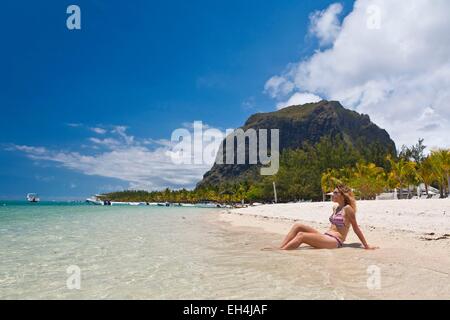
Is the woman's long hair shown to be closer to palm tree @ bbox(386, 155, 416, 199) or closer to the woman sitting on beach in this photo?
the woman sitting on beach

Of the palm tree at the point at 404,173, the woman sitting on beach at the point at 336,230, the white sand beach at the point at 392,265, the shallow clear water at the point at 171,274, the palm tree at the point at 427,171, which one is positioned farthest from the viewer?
the palm tree at the point at 404,173

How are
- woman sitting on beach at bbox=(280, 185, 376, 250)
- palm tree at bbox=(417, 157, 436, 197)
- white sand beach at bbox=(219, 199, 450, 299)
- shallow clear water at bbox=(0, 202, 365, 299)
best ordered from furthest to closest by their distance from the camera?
palm tree at bbox=(417, 157, 436, 197) < woman sitting on beach at bbox=(280, 185, 376, 250) < shallow clear water at bbox=(0, 202, 365, 299) < white sand beach at bbox=(219, 199, 450, 299)

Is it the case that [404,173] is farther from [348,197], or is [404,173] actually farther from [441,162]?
[348,197]

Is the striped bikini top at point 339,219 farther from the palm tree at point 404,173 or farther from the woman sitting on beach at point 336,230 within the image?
the palm tree at point 404,173

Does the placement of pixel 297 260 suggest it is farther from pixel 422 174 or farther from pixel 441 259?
pixel 422 174

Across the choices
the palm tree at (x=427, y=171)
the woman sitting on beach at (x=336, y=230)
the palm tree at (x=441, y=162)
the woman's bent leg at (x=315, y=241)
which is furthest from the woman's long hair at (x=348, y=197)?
the palm tree at (x=427, y=171)

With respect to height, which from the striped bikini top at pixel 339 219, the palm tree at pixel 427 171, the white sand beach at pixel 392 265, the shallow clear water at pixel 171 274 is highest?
the palm tree at pixel 427 171

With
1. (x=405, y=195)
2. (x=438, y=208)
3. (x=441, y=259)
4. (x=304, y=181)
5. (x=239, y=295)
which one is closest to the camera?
(x=239, y=295)

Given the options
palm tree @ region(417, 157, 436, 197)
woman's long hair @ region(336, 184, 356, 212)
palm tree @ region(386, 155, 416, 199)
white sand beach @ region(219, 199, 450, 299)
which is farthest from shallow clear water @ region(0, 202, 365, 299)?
palm tree @ region(386, 155, 416, 199)

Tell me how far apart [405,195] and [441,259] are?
7784 centimetres

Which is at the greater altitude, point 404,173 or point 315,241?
point 404,173

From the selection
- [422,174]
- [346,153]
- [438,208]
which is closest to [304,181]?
[346,153]

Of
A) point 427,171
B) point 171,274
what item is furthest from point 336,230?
point 427,171
